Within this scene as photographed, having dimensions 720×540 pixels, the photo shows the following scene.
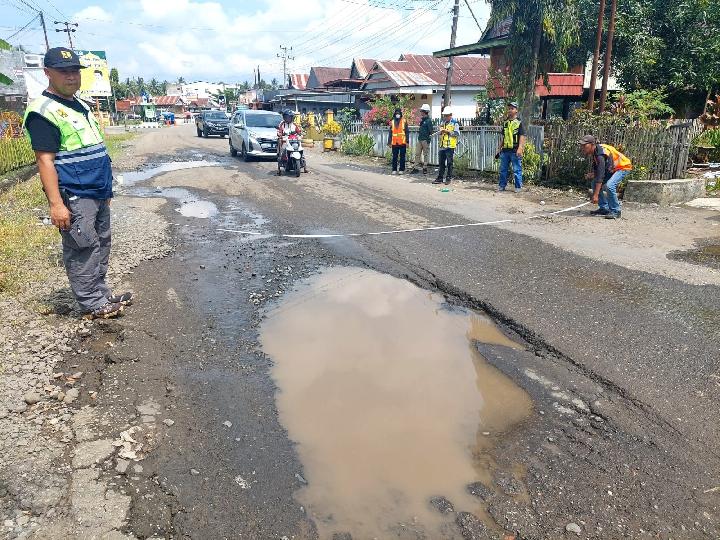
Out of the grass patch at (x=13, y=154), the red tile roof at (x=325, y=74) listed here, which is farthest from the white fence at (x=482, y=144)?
the red tile roof at (x=325, y=74)

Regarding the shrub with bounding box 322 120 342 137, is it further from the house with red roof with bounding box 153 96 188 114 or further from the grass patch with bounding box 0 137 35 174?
the house with red roof with bounding box 153 96 188 114

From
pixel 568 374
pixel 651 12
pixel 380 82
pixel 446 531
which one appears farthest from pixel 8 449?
pixel 380 82

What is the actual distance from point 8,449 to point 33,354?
108 centimetres

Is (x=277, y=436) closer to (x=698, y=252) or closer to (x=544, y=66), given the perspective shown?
(x=698, y=252)

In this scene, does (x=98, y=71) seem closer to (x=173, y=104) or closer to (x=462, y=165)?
(x=462, y=165)

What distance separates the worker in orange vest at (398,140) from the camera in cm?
1298

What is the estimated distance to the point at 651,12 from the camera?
50.3 feet

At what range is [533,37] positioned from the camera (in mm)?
11352

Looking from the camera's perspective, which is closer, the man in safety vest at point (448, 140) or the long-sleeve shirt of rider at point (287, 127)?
the man in safety vest at point (448, 140)

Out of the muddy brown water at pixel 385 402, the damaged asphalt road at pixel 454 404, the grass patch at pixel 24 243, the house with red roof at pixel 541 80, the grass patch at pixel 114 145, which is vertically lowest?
the muddy brown water at pixel 385 402

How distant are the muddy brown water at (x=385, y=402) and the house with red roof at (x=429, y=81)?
2277 centimetres

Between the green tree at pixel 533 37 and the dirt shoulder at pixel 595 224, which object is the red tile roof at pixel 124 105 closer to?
the green tree at pixel 533 37

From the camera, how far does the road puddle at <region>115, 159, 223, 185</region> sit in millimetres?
12273

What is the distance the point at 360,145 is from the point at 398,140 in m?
5.59
